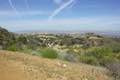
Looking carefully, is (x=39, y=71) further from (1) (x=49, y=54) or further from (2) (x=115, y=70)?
(1) (x=49, y=54)

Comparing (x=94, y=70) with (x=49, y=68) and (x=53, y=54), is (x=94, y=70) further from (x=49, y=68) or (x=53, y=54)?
(x=53, y=54)

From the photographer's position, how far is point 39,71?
1359 cm

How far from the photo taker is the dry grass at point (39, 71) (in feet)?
41.3

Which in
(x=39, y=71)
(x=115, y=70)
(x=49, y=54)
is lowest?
(x=115, y=70)

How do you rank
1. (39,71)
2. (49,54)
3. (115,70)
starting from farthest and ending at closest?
(49,54)
(115,70)
(39,71)

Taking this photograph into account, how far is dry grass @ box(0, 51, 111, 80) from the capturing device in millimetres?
12594

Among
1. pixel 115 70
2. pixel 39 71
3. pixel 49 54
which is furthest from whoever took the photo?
pixel 49 54

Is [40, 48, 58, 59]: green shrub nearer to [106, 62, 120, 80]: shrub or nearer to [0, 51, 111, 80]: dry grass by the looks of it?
[0, 51, 111, 80]: dry grass

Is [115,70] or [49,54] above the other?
[49,54]

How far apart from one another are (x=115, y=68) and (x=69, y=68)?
7.88 ft

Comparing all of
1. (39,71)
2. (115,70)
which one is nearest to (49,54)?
(115,70)

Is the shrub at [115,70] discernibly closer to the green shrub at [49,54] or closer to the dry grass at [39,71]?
the dry grass at [39,71]

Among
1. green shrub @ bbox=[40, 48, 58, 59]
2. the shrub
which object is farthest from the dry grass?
green shrub @ bbox=[40, 48, 58, 59]

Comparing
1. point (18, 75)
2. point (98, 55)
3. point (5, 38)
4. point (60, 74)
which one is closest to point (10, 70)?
point (18, 75)
